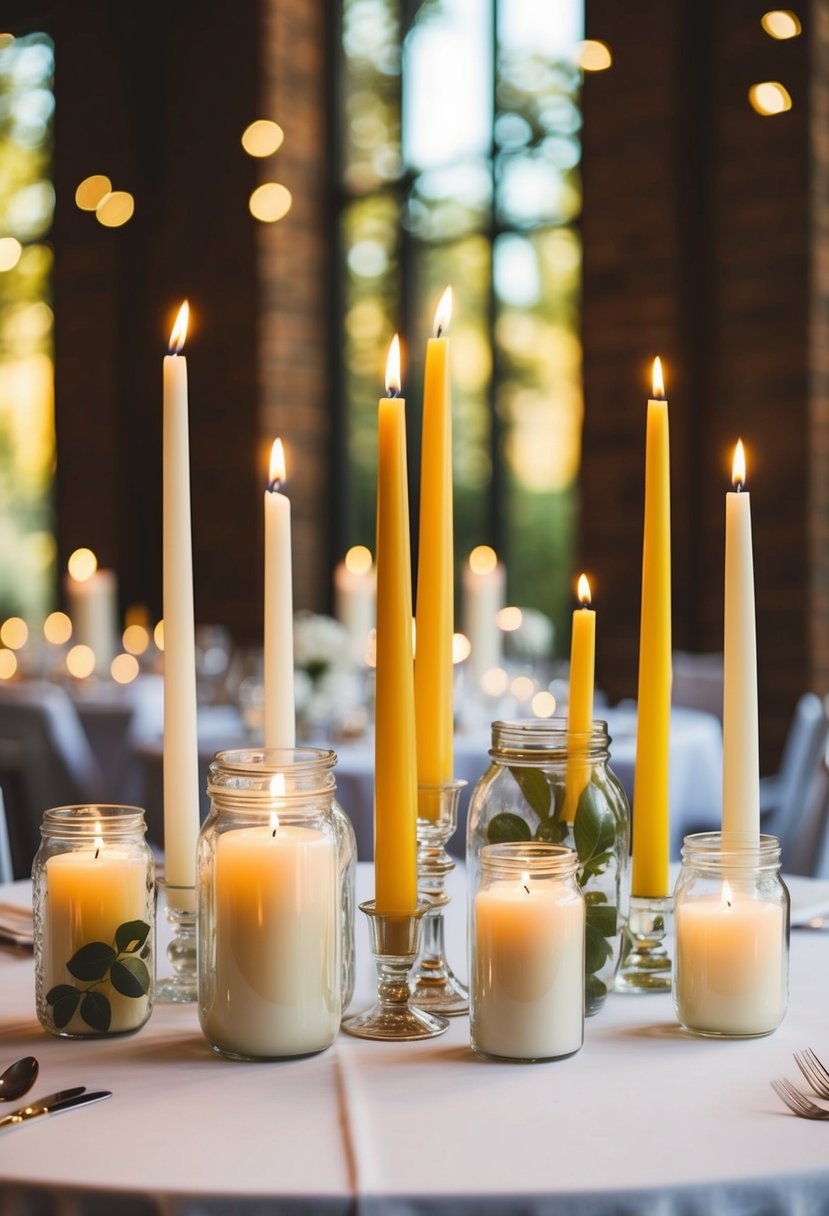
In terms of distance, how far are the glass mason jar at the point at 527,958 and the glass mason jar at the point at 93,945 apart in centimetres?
22

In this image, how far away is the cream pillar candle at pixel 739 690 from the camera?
3.12ft

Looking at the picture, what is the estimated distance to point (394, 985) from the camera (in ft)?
3.09

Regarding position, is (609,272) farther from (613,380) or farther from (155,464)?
(155,464)

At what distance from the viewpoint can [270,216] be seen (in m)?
5.85

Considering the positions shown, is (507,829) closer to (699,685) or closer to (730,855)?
(730,855)

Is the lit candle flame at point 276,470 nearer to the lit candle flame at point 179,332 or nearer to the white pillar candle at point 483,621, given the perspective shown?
the lit candle flame at point 179,332

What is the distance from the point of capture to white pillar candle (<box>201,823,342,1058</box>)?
0.86 meters

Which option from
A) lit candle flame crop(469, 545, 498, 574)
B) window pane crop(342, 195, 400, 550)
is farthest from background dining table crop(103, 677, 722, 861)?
window pane crop(342, 195, 400, 550)

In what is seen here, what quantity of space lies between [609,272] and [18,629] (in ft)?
8.10

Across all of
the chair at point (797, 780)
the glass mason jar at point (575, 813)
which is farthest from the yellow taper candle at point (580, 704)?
the chair at point (797, 780)

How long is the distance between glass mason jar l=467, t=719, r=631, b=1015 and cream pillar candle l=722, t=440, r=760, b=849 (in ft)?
0.25

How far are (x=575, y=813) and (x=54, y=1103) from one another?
38cm

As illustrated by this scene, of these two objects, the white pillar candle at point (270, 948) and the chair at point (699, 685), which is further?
the chair at point (699, 685)

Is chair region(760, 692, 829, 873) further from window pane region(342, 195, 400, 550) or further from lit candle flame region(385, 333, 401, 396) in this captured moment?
window pane region(342, 195, 400, 550)
